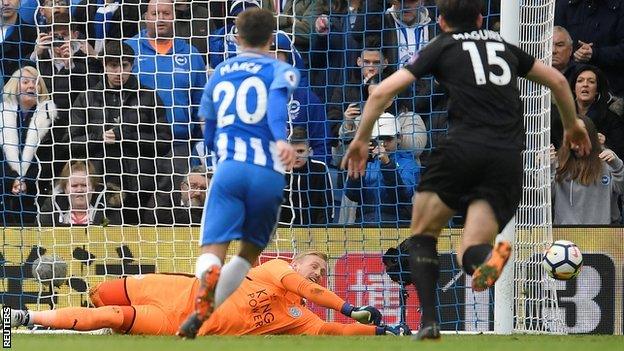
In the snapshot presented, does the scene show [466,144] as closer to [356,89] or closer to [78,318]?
[78,318]

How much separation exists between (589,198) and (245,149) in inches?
200

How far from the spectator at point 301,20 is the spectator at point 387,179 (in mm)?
1062

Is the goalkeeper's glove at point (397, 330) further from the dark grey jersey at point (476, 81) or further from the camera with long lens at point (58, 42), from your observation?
the camera with long lens at point (58, 42)

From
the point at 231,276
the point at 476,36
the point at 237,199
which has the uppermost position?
the point at 476,36

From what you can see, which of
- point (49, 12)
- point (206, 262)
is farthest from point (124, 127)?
point (206, 262)

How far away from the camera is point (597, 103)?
12.5 meters

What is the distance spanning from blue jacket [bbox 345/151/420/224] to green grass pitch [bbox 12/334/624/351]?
2299 millimetres

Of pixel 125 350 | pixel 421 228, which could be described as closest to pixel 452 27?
pixel 421 228

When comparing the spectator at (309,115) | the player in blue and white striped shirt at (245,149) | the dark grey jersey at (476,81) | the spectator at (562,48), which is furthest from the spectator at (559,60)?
the player in blue and white striped shirt at (245,149)

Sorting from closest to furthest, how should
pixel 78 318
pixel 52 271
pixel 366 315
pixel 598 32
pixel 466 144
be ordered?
pixel 466 144
pixel 78 318
pixel 366 315
pixel 52 271
pixel 598 32

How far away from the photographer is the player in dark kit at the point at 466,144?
7.86m

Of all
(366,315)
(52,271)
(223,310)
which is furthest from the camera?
(52,271)

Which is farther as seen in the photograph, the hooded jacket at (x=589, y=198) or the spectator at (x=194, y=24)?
the spectator at (x=194, y=24)

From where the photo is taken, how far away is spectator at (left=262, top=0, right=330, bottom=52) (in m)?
12.4
